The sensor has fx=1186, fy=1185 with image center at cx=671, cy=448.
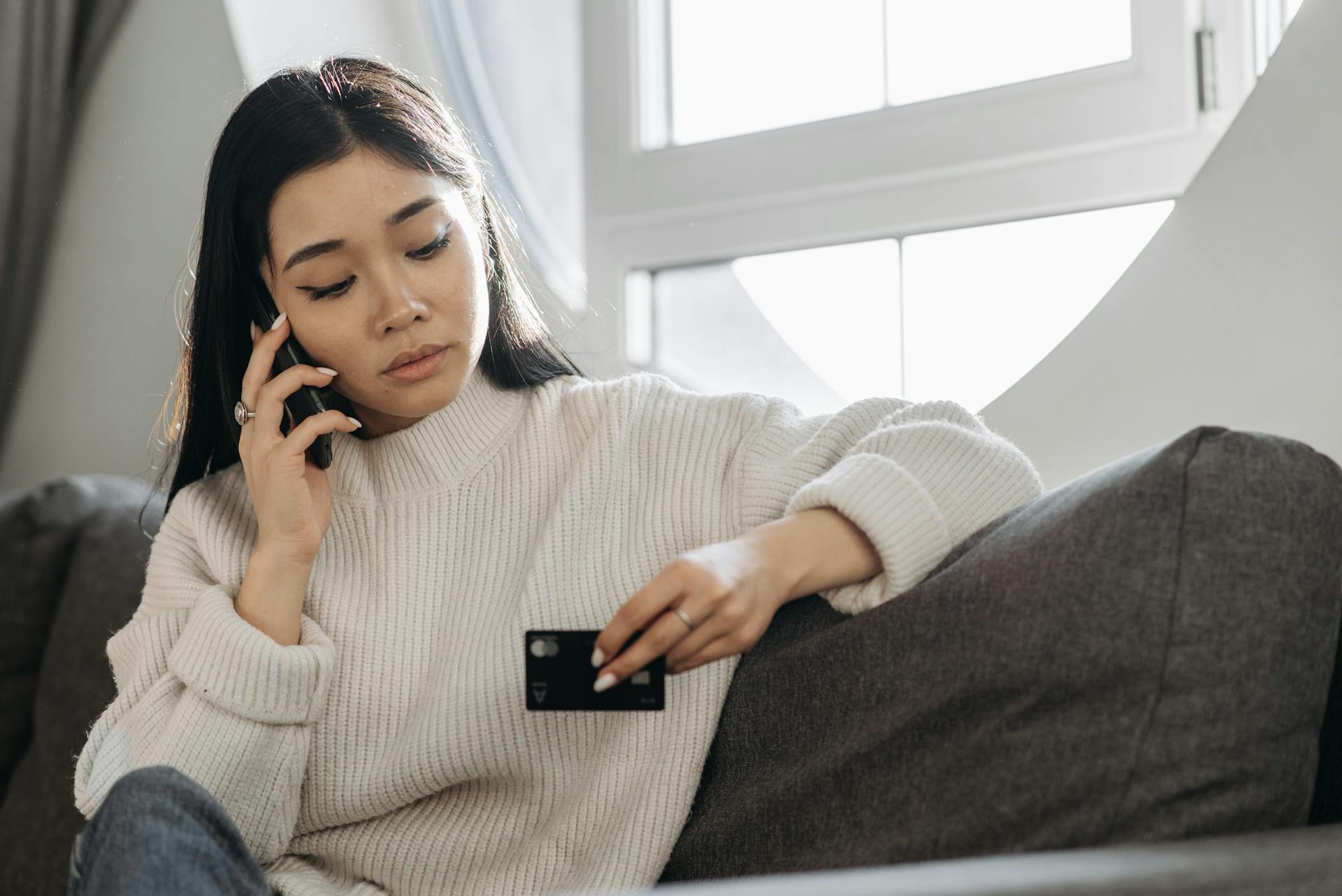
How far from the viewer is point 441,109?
51.5 inches

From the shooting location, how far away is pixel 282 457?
117 cm

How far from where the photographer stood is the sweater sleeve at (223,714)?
1.07 meters

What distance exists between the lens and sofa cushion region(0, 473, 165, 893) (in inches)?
60.8

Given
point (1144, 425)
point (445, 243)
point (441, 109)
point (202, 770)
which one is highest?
point (441, 109)

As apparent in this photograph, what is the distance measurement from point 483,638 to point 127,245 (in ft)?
5.09

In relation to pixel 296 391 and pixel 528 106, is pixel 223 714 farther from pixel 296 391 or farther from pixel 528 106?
pixel 528 106

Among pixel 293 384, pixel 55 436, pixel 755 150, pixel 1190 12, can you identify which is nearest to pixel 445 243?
pixel 293 384

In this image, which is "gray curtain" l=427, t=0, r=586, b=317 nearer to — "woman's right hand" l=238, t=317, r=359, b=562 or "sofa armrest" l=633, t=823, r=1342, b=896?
"woman's right hand" l=238, t=317, r=359, b=562

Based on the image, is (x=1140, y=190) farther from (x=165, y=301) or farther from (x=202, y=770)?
(x=165, y=301)

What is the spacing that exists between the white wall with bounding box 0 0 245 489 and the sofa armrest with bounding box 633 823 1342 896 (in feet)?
6.17

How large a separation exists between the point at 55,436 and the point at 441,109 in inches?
59.0

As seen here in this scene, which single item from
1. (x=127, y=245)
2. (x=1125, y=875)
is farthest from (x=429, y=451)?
(x=127, y=245)

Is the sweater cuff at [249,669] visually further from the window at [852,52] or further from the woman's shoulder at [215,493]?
the window at [852,52]

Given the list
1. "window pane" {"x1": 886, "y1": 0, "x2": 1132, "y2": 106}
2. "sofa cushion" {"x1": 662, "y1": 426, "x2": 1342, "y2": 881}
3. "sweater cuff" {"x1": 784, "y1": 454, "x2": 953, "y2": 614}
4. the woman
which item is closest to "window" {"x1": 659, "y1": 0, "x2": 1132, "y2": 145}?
"window pane" {"x1": 886, "y1": 0, "x2": 1132, "y2": 106}
